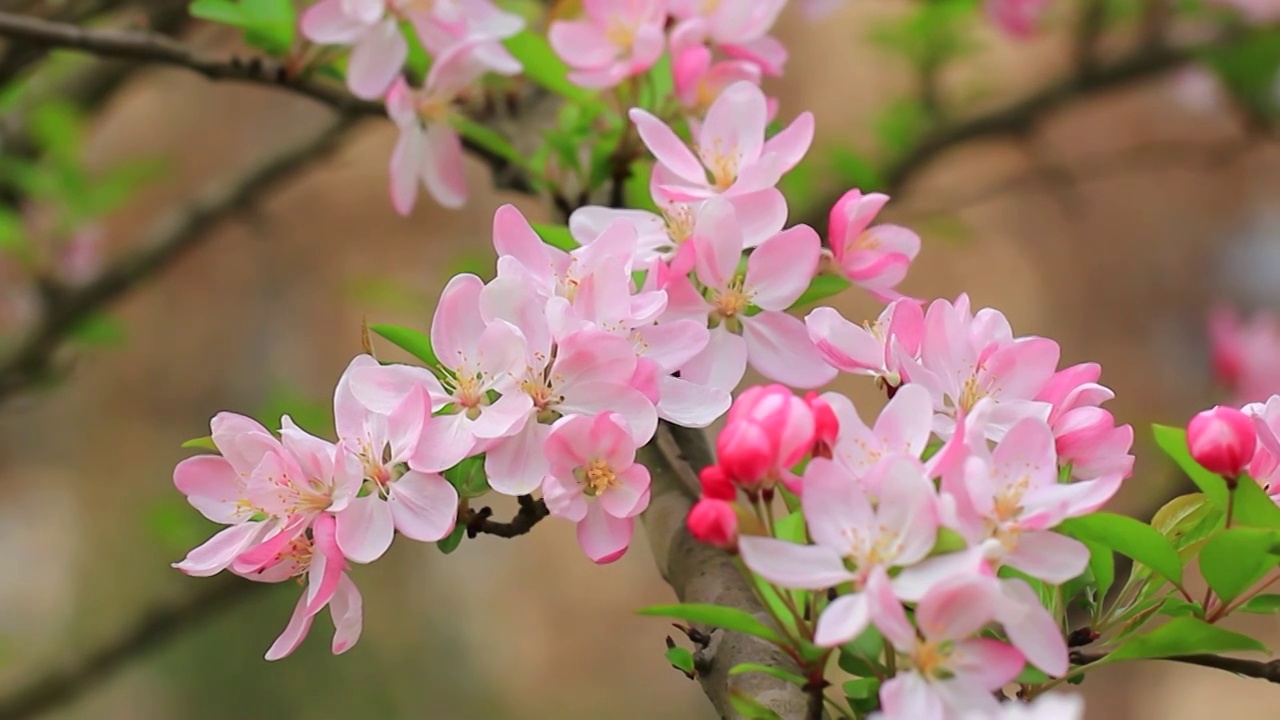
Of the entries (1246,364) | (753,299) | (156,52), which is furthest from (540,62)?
(1246,364)

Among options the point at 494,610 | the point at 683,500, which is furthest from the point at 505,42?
the point at 494,610

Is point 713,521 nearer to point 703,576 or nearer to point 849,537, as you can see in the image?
point 849,537

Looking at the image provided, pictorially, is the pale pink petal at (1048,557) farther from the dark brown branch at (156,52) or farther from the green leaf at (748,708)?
the dark brown branch at (156,52)

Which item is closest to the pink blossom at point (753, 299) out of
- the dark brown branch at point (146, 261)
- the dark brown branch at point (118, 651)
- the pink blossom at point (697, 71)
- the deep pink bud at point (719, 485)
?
the deep pink bud at point (719, 485)

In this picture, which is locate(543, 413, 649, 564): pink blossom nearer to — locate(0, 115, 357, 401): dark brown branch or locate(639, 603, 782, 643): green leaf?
locate(639, 603, 782, 643): green leaf

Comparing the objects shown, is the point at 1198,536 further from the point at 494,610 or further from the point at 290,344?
the point at 290,344

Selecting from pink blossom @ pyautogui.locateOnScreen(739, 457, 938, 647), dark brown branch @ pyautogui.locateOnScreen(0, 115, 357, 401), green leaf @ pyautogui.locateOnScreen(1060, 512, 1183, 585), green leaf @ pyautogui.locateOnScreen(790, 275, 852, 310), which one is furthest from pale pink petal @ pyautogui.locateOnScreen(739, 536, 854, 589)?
dark brown branch @ pyautogui.locateOnScreen(0, 115, 357, 401)
